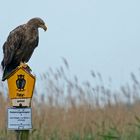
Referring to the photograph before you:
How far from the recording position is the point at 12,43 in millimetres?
7293

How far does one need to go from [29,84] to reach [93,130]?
2.63m

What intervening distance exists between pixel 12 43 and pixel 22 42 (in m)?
0.19

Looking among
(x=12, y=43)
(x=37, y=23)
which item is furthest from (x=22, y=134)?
(x=37, y=23)

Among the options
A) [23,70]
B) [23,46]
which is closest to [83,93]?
[23,46]

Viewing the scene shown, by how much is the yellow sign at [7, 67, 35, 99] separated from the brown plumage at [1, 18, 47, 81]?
974mm

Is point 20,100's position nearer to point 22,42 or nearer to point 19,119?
point 19,119

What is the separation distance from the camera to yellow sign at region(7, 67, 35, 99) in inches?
237

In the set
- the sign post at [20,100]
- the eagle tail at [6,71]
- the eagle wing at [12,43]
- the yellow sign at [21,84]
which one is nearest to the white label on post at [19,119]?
the sign post at [20,100]

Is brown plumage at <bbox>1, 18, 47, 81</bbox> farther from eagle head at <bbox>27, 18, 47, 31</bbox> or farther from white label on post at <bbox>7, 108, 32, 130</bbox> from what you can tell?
white label on post at <bbox>7, 108, 32, 130</bbox>

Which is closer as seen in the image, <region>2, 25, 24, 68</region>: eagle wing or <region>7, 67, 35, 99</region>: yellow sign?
<region>7, 67, 35, 99</region>: yellow sign

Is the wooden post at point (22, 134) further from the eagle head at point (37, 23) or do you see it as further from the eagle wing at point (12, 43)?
the eagle head at point (37, 23)

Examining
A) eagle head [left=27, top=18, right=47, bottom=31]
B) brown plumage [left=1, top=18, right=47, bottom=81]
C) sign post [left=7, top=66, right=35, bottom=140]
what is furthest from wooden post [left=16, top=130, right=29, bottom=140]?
eagle head [left=27, top=18, right=47, bottom=31]

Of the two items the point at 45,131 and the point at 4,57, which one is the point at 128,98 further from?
the point at 4,57

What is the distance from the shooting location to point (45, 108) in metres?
8.77
